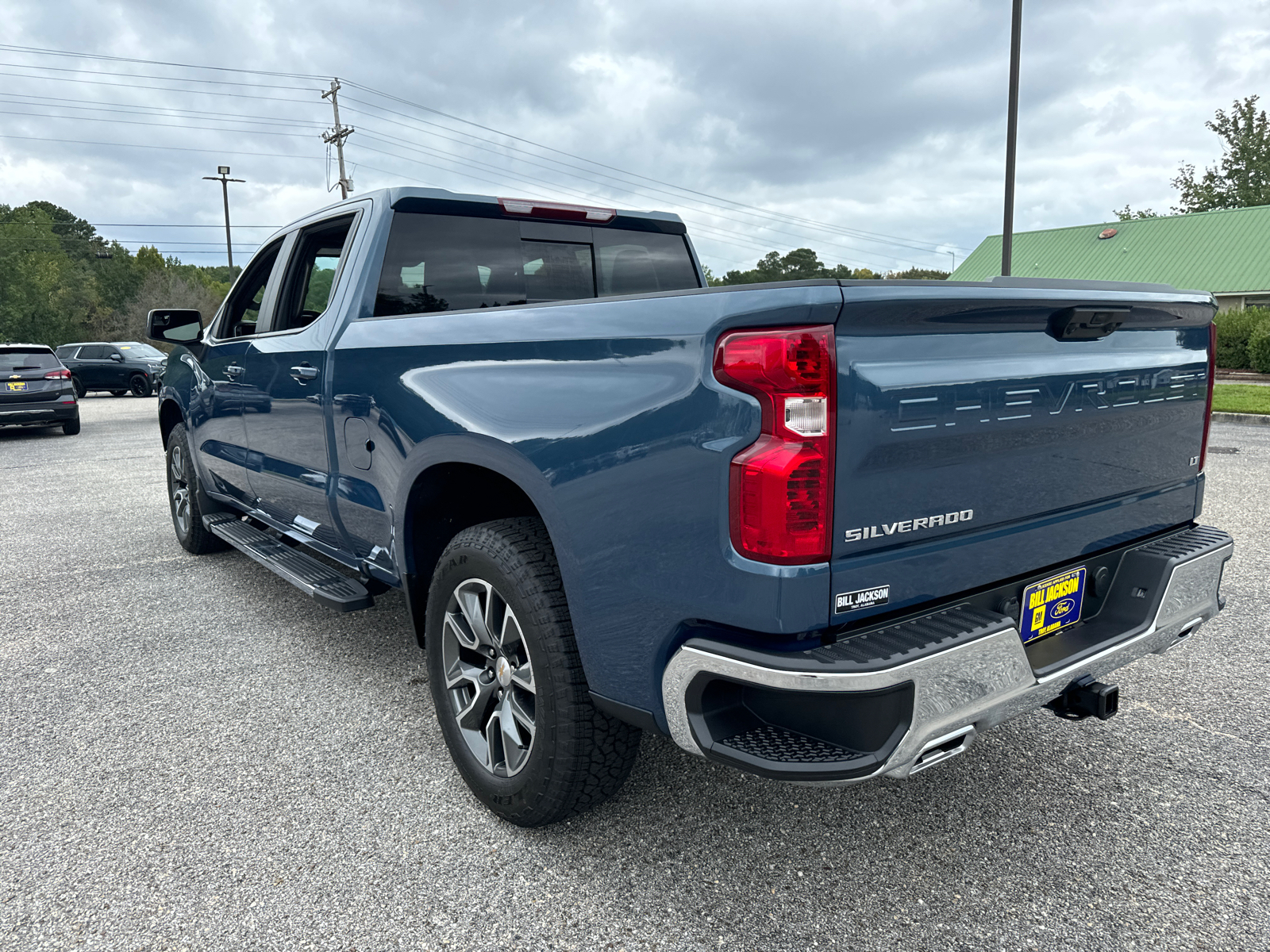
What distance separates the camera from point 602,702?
2174 millimetres

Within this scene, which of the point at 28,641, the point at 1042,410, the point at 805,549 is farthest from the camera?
the point at 28,641

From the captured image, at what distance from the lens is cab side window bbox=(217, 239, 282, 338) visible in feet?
14.8

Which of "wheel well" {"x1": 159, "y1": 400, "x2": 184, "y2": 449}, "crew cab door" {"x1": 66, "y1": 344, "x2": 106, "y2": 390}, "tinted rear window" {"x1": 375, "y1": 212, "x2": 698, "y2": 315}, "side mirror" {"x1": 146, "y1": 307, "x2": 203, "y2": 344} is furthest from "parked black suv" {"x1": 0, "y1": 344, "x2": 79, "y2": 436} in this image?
"tinted rear window" {"x1": 375, "y1": 212, "x2": 698, "y2": 315}

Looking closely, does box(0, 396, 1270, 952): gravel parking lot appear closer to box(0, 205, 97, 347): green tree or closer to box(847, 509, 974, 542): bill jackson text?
box(847, 509, 974, 542): bill jackson text

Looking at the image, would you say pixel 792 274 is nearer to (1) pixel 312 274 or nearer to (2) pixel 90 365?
(1) pixel 312 274

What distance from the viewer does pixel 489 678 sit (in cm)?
264

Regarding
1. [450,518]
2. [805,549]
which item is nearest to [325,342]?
[450,518]

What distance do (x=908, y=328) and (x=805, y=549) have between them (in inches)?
21.3

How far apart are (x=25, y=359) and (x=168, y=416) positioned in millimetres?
11274

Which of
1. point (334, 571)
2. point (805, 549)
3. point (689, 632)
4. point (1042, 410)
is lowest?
point (334, 571)

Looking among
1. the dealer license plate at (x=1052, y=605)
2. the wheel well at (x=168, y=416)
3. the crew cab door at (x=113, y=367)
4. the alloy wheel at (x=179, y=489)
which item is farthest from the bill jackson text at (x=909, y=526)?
the crew cab door at (x=113, y=367)

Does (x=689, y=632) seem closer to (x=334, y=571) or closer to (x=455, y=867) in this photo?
(x=455, y=867)

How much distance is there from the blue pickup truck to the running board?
0.08 meters

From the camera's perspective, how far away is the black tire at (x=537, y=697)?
89.7 inches
